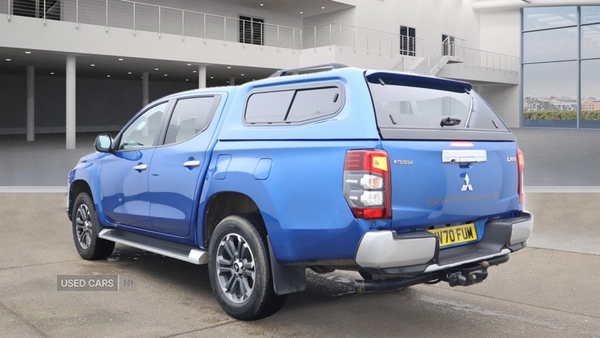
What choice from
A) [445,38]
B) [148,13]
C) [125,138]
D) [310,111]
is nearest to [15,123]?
[148,13]

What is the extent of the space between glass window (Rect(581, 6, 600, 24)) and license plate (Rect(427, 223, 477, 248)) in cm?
4598

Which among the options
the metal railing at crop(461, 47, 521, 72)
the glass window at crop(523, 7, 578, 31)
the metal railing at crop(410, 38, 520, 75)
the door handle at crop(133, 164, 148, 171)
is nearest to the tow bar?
the door handle at crop(133, 164, 148, 171)

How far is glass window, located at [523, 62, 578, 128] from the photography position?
4538 cm

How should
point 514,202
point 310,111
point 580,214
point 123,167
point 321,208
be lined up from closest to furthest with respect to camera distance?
point 321,208
point 310,111
point 514,202
point 123,167
point 580,214

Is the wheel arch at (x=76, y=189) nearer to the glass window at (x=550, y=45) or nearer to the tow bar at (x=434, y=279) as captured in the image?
the tow bar at (x=434, y=279)

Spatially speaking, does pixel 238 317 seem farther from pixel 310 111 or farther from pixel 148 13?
pixel 148 13

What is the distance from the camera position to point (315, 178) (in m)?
3.96

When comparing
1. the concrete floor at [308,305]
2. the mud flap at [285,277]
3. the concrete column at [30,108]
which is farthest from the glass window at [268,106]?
the concrete column at [30,108]

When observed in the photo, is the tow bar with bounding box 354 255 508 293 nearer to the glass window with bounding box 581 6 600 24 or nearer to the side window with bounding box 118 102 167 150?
the side window with bounding box 118 102 167 150

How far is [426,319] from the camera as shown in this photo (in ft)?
15.2

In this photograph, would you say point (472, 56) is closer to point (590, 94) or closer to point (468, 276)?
point (590, 94)

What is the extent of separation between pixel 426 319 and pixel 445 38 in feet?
133

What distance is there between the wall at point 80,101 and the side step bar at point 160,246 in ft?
126

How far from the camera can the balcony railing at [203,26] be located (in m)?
25.9
